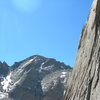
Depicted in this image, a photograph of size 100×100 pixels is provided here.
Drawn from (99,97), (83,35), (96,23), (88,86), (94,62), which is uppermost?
(83,35)

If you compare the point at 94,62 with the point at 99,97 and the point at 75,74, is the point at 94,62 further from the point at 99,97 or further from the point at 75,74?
the point at 75,74

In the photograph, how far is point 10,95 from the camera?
19738cm

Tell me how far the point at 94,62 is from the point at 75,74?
9.05ft

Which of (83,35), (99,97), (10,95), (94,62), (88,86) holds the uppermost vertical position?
(10,95)

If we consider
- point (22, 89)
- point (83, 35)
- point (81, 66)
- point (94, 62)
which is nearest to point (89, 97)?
point (94, 62)

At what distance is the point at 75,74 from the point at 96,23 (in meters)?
2.78

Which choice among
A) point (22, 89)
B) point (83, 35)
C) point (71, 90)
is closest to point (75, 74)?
point (71, 90)

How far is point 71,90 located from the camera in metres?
13.4

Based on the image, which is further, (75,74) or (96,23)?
(75,74)

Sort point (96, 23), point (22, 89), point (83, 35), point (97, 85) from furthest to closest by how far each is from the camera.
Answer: point (22, 89)
point (83, 35)
point (96, 23)
point (97, 85)

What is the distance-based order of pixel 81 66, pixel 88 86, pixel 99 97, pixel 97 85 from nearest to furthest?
1. pixel 99 97
2. pixel 97 85
3. pixel 88 86
4. pixel 81 66

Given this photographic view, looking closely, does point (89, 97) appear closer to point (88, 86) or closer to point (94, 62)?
point (88, 86)

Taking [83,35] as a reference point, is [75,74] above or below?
below

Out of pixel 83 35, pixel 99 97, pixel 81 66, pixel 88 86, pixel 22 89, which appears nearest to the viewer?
pixel 99 97
